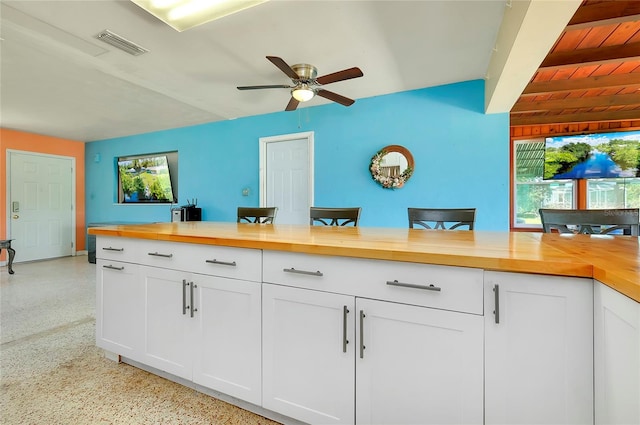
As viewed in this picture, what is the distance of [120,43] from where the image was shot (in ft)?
8.20

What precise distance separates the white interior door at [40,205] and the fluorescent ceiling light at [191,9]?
5.37 m

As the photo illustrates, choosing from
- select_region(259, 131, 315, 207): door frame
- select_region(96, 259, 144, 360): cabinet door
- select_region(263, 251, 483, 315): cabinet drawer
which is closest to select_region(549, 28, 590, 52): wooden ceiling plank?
select_region(263, 251, 483, 315): cabinet drawer

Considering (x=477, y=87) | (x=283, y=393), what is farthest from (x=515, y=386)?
(x=477, y=87)

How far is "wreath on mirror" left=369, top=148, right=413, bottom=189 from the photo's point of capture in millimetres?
3613

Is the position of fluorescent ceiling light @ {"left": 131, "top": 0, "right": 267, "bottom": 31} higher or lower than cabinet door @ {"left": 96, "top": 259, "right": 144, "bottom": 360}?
higher

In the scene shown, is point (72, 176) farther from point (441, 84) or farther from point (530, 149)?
point (530, 149)

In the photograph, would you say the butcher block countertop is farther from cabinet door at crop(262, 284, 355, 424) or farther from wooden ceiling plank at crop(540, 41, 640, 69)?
wooden ceiling plank at crop(540, 41, 640, 69)

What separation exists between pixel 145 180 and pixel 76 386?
465 cm

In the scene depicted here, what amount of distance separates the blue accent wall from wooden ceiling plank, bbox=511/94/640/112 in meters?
1.02

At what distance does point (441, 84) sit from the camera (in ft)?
11.2

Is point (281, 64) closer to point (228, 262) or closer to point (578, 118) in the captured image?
point (228, 262)

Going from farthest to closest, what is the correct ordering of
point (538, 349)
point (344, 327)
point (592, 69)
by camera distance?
1. point (592, 69)
2. point (344, 327)
3. point (538, 349)

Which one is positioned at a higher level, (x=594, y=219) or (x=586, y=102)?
(x=586, y=102)

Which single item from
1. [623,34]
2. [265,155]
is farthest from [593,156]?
[265,155]
